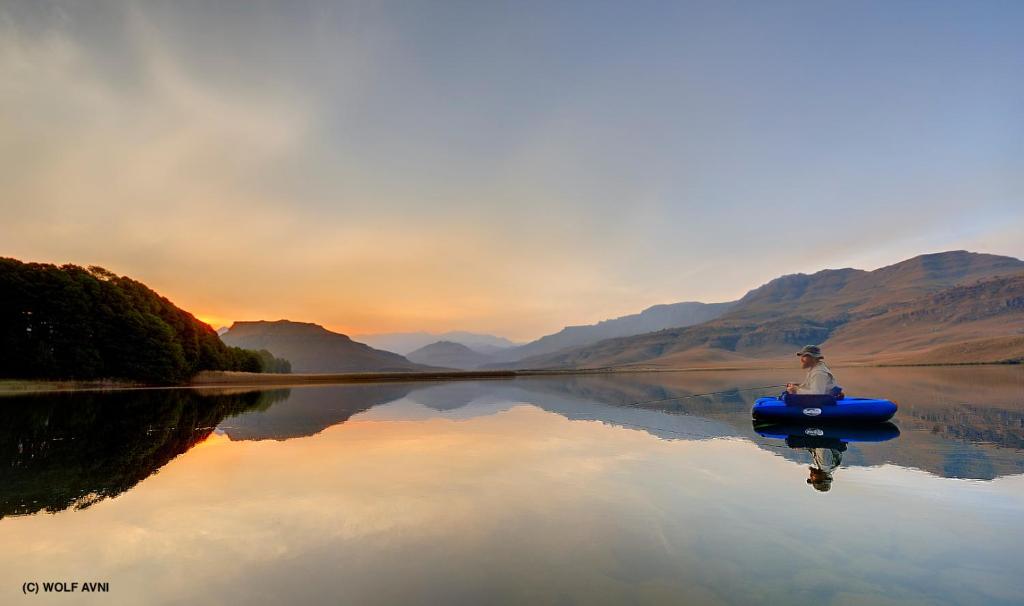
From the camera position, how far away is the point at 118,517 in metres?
9.52

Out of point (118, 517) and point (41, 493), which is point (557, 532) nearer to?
point (118, 517)

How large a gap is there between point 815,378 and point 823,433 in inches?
101

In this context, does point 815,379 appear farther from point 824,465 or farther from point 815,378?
point 824,465

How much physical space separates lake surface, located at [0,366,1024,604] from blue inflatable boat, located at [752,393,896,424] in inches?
64.6

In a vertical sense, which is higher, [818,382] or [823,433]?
[818,382]

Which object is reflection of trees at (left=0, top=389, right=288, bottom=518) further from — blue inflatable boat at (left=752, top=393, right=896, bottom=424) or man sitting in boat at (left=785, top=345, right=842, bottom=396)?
man sitting in boat at (left=785, top=345, right=842, bottom=396)

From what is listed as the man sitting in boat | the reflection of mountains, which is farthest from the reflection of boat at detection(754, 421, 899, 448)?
the man sitting in boat

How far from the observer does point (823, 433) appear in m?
20.0

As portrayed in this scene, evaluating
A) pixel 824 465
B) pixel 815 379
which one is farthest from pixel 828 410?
pixel 824 465

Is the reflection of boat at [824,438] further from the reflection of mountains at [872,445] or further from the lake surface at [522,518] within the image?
the reflection of mountains at [872,445]

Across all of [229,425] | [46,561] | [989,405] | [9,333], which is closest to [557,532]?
[46,561]

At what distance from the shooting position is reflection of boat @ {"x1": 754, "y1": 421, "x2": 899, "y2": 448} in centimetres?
1775

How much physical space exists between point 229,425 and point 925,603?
2661 centimetres

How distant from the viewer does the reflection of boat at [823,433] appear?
58.2 feet
